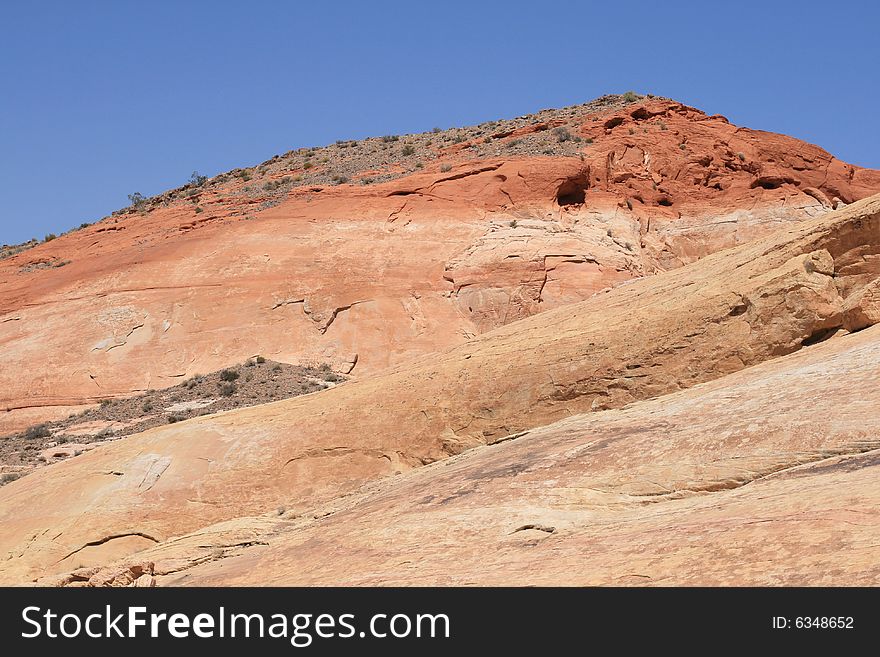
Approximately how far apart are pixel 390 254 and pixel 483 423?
21.9 meters

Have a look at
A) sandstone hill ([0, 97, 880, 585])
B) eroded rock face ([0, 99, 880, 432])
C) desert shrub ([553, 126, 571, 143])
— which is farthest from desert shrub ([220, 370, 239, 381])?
desert shrub ([553, 126, 571, 143])

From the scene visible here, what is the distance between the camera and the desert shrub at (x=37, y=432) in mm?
30758

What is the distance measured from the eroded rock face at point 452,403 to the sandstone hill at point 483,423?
0.04 meters

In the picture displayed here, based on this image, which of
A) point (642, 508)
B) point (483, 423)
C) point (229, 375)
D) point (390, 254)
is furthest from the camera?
point (390, 254)

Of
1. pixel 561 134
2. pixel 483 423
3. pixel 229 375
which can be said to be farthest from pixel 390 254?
pixel 483 423

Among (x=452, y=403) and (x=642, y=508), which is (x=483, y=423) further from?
(x=642, y=508)

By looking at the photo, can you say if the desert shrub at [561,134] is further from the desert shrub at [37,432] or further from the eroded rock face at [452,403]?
the eroded rock face at [452,403]

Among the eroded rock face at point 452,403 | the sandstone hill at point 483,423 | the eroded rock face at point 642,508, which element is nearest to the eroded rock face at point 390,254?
the sandstone hill at point 483,423

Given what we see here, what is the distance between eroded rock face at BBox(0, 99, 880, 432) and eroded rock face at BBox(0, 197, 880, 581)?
54.7 ft

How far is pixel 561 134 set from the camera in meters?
43.4

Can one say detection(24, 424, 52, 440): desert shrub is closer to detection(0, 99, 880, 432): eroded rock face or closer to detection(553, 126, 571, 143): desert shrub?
detection(0, 99, 880, 432): eroded rock face

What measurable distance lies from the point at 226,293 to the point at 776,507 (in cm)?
2956

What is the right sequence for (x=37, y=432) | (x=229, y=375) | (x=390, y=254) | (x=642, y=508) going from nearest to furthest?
1. (x=642, y=508)
2. (x=37, y=432)
3. (x=229, y=375)
4. (x=390, y=254)

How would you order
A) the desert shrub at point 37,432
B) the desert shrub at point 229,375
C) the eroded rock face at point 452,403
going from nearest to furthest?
the eroded rock face at point 452,403 < the desert shrub at point 37,432 < the desert shrub at point 229,375
